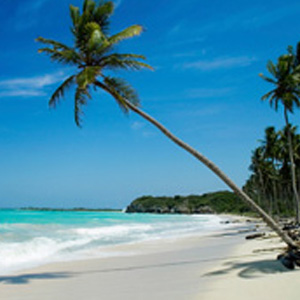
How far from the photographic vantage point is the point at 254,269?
7.38 m

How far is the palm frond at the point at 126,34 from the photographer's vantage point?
10.6 metres

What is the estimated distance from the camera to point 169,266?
946 cm

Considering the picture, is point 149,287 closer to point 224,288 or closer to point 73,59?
point 224,288

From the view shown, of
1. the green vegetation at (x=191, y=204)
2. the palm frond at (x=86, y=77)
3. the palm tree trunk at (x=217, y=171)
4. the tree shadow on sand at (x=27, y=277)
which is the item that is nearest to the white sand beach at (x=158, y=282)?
the tree shadow on sand at (x=27, y=277)

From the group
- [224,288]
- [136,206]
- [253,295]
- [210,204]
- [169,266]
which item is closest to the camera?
[253,295]

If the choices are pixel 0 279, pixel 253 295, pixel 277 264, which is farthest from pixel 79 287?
pixel 277 264

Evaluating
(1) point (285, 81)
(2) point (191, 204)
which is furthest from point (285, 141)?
(2) point (191, 204)

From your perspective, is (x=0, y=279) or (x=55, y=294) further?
(x=0, y=279)

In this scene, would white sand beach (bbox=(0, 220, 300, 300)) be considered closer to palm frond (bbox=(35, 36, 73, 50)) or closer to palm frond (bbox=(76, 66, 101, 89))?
palm frond (bbox=(76, 66, 101, 89))

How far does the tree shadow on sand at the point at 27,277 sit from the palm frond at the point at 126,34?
6592 mm

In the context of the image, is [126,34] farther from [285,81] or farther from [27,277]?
[285,81]

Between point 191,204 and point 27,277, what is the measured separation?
129 m

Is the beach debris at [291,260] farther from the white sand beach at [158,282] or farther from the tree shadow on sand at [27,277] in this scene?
the tree shadow on sand at [27,277]

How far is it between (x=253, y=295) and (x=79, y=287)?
3.47 meters
